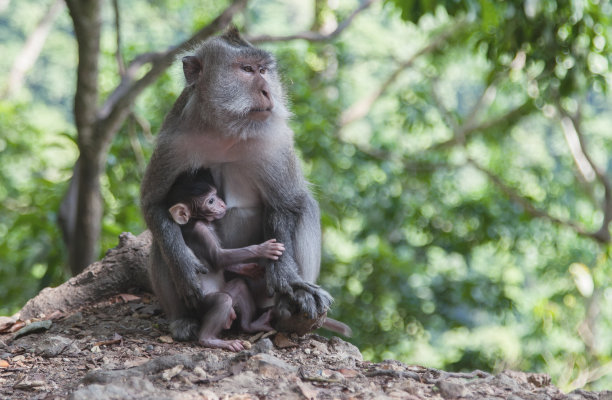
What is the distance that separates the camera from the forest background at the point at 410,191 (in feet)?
21.3

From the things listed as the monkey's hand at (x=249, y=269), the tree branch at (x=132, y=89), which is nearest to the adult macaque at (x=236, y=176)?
the monkey's hand at (x=249, y=269)

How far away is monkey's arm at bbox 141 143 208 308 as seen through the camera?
4250 millimetres

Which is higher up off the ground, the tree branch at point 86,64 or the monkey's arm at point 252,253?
the tree branch at point 86,64

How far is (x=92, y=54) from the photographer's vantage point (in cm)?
608

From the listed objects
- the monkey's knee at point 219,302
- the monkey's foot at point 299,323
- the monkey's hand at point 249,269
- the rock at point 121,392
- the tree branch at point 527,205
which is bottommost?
the rock at point 121,392

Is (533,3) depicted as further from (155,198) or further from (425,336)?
(425,336)

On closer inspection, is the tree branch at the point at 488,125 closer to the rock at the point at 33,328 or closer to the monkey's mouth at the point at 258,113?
the monkey's mouth at the point at 258,113

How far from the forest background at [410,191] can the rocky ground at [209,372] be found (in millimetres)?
2377

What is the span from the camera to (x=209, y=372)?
3.50 meters

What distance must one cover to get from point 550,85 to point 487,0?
1.37 meters

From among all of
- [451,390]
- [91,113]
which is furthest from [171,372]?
[91,113]

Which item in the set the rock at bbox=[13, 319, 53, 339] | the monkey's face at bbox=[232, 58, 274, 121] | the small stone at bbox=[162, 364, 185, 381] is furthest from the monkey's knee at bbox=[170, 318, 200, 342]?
the monkey's face at bbox=[232, 58, 274, 121]

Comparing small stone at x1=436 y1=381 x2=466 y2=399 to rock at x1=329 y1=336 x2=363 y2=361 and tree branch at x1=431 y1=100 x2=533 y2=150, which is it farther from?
tree branch at x1=431 y1=100 x2=533 y2=150

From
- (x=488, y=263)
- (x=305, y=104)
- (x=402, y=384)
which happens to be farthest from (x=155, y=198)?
(x=488, y=263)
